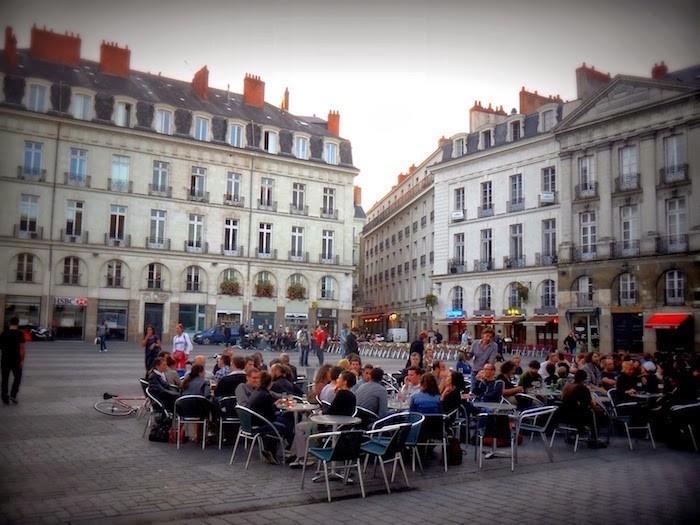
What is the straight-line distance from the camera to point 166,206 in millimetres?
40219

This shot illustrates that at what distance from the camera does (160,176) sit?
1567 inches

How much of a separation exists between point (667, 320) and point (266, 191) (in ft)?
91.1

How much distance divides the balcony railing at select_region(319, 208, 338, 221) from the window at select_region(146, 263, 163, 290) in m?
13.1

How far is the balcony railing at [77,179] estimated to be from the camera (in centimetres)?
3474

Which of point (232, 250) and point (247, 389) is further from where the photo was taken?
point (232, 250)

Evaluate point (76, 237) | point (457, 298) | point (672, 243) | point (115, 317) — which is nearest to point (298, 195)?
point (457, 298)

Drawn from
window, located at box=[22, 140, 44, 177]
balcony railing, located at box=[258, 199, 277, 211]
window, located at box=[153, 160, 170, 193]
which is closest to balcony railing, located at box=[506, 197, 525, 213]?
balcony railing, located at box=[258, 199, 277, 211]

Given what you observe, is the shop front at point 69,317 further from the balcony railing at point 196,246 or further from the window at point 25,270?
the balcony railing at point 196,246

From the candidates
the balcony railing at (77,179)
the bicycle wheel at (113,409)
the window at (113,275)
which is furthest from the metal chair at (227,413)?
the window at (113,275)

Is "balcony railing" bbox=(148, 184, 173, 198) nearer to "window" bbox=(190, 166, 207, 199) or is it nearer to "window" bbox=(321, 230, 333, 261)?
"window" bbox=(190, 166, 207, 199)

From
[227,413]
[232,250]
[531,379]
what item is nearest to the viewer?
[227,413]

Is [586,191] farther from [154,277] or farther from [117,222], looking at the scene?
[117,222]

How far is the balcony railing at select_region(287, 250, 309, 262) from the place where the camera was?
4531 centimetres

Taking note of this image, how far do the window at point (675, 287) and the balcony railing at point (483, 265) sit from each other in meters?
12.5
